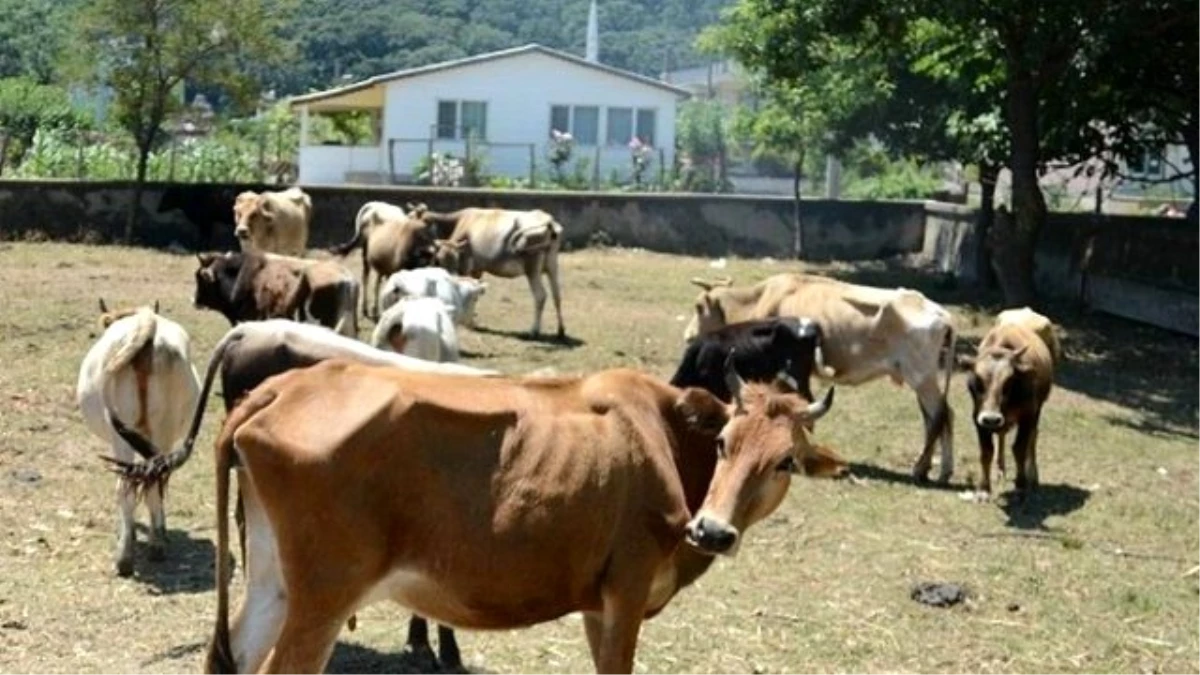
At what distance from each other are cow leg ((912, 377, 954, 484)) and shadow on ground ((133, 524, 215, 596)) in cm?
552

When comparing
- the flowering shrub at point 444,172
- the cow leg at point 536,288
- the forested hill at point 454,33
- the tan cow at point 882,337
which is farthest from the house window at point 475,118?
the tan cow at point 882,337

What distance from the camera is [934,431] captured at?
12.9 meters

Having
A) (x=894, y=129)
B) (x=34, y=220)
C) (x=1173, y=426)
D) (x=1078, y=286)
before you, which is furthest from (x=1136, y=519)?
(x=34, y=220)

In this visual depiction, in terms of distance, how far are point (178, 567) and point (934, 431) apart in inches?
238

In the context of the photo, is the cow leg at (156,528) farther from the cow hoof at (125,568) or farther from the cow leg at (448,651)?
the cow leg at (448,651)

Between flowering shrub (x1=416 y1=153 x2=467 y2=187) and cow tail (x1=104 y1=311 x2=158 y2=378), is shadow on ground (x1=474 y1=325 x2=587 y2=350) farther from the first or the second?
flowering shrub (x1=416 y1=153 x2=467 y2=187)

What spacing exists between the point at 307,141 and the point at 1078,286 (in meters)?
29.2

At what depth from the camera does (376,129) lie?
161 ft

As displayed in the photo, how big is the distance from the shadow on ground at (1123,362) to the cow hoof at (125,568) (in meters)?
9.46

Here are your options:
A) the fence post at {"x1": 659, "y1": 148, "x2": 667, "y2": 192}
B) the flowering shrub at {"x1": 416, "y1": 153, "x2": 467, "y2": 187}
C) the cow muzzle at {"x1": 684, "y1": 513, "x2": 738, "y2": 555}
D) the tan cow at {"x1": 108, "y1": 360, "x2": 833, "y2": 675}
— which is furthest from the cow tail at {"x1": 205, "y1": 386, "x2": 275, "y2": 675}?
the fence post at {"x1": 659, "y1": 148, "x2": 667, "y2": 192}

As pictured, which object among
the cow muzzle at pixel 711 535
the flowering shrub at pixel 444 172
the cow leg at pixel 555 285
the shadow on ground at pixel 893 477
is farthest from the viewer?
the flowering shrub at pixel 444 172

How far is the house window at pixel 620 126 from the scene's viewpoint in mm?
50041

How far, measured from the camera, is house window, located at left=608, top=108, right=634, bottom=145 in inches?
1970

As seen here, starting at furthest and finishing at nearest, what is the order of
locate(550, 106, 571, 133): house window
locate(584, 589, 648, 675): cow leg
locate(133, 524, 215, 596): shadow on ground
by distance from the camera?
locate(550, 106, 571, 133): house window < locate(133, 524, 215, 596): shadow on ground < locate(584, 589, 648, 675): cow leg
